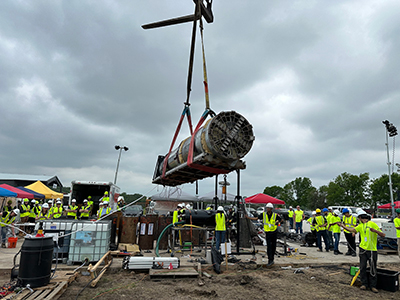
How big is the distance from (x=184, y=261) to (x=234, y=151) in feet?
13.6

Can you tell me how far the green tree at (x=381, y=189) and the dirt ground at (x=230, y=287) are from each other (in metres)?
55.8

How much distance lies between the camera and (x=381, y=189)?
53.4 meters

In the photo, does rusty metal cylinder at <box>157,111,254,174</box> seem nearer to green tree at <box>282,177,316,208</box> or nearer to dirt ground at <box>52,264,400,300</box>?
dirt ground at <box>52,264,400,300</box>

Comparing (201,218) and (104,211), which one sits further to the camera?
(104,211)

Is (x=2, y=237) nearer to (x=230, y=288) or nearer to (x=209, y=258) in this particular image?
(x=209, y=258)

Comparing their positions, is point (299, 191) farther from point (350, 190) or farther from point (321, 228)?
point (321, 228)

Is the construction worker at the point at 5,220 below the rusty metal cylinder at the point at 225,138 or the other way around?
below

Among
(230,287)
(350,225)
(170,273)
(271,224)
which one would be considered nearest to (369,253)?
(271,224)

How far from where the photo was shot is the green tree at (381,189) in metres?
52.3

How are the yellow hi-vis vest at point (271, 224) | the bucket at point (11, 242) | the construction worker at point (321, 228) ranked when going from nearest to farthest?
the yellow hi-vis vest at point (271, 224) → the bucket at point (11, 242) → the construction worker at point (321, 228)

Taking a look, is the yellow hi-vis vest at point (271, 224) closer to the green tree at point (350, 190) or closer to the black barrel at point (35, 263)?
the black barrel at point (35, 263)

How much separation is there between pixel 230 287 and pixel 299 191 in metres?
87.1

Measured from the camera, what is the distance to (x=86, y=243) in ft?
25.5

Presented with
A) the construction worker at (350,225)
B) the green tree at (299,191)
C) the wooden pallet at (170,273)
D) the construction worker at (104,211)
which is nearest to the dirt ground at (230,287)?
the wooden pallet at (170,273)
